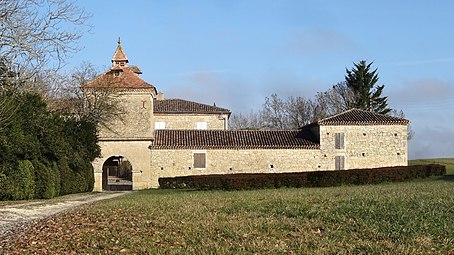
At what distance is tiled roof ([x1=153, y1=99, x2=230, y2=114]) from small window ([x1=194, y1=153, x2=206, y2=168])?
1147 cm

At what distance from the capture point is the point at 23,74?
17875mm

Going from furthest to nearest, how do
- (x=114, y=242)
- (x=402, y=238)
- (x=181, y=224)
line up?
(x=181, y=224)
(x=114, y=242)
(x=402, y=238)

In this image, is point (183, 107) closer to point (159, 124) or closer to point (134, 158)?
point (159, 124)

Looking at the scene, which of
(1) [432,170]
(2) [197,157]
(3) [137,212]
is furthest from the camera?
(2) [197,157]

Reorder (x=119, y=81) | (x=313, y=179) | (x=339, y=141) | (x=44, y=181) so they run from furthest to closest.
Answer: (x=119, y=81)
(x=339, y=141)
(x=313, y=179)
(x=44, y=181)

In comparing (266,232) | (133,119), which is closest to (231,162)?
(133,119)

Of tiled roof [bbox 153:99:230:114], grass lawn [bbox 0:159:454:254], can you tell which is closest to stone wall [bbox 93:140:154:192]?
tiled roof [bbox 153:99:230:114]

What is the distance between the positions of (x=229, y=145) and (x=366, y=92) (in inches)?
1096

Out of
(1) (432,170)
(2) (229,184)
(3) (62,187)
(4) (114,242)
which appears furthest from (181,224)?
(1) (432,170)

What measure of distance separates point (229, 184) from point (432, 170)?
1263 cm

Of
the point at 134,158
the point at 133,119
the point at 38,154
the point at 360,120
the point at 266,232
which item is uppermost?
the point at 133,119

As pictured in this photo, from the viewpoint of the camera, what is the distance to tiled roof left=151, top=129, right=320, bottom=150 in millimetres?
39781

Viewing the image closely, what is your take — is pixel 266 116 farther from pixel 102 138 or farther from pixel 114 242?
pixel 114 242

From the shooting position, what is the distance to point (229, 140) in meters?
40.7
